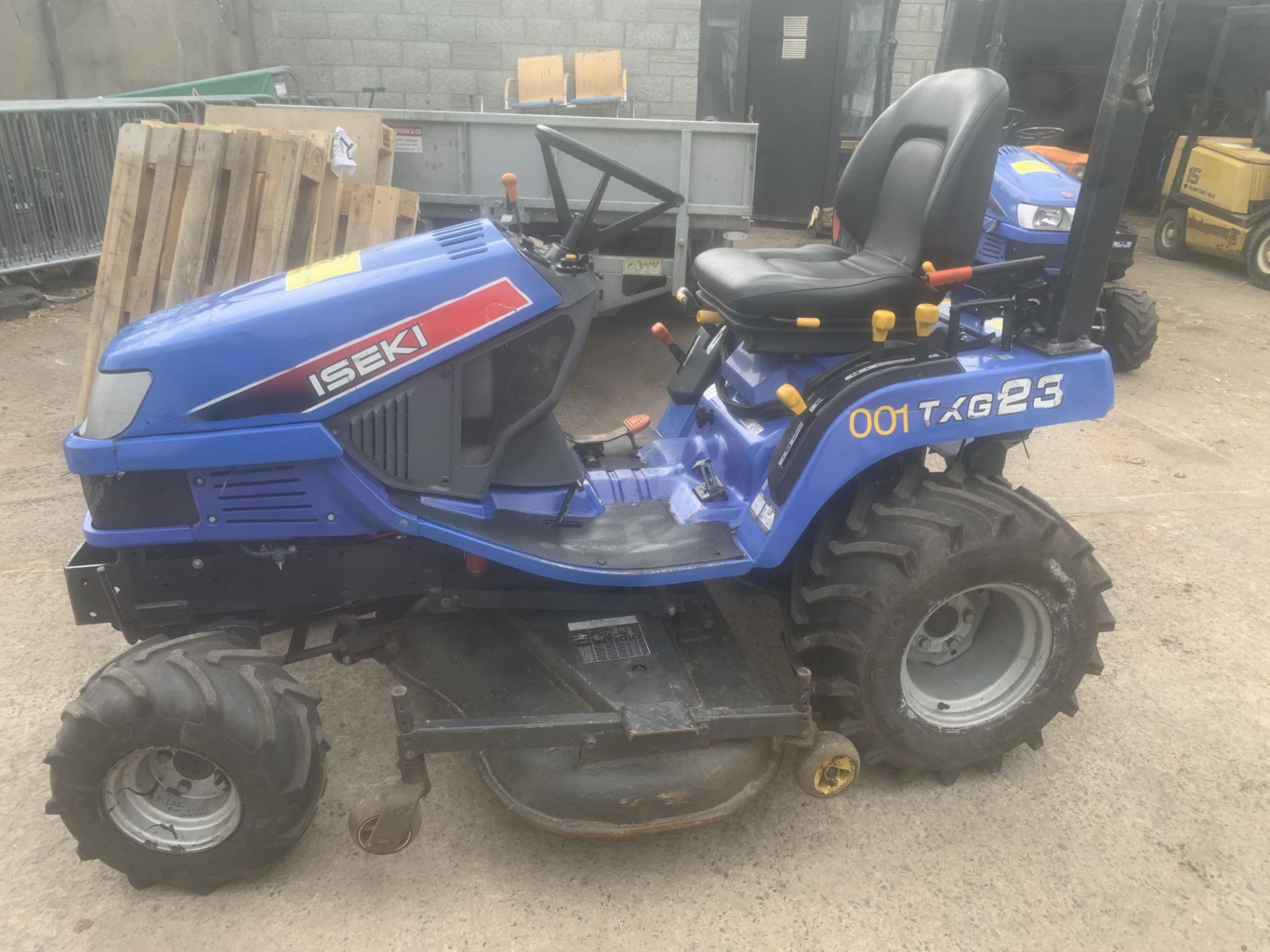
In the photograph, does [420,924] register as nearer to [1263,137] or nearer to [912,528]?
[912,528]

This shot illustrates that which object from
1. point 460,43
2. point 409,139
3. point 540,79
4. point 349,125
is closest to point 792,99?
point 540,79

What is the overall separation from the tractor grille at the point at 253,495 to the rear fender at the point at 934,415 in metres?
1.12

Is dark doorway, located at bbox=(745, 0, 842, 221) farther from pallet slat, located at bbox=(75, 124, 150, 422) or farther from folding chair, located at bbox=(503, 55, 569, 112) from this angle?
pallet slat, located at bbox=(75, 124, 150, 422)

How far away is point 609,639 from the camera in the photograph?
2363mm

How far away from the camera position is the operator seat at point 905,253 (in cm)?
236

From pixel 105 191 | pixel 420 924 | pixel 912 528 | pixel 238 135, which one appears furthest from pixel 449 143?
pixel 420 924

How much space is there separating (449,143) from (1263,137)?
7496mm

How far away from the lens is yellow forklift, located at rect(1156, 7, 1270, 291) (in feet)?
26.5

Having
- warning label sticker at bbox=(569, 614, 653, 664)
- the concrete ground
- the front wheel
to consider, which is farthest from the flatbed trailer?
the front wheel

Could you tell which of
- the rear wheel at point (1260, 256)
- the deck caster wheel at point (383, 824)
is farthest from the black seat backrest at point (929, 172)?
the rear wheel at point (1260, 256)

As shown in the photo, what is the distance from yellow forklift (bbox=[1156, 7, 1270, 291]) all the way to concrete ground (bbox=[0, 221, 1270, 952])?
6.47 metres

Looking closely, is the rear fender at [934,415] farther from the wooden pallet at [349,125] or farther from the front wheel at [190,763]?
the wooden pallet at [349,125]

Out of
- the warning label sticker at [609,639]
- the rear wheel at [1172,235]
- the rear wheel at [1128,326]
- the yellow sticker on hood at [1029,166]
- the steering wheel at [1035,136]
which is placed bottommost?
the rear wheel at [1172,235]

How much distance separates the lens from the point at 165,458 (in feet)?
6.36
